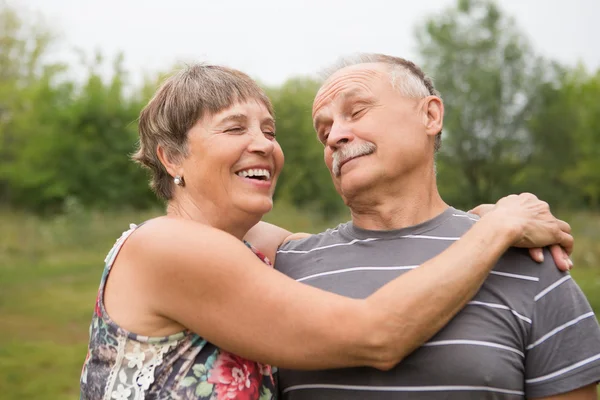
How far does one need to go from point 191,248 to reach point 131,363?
480mm

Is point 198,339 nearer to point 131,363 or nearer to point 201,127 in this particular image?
point 131,363

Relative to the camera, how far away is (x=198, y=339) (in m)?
2.39

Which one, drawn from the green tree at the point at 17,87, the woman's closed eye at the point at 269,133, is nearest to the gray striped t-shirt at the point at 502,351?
the woman's closed eye at the point at 269,133

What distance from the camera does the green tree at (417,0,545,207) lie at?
104ft

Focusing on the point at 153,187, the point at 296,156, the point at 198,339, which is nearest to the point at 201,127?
the point at 153,187

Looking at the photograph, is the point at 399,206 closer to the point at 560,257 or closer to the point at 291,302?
the point at 560,257

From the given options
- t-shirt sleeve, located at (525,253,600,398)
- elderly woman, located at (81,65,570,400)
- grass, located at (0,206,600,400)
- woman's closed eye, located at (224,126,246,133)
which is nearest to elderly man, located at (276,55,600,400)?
t-shirt sleeve, located at (525,253,600,398)

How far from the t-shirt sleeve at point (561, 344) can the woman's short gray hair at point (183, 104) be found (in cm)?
142

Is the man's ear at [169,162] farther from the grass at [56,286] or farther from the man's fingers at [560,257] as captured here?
the grass at [56,286]

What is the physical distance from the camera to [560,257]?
8.17 feet

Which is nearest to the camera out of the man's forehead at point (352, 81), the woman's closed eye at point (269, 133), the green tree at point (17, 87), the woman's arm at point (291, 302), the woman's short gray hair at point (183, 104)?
the woman's arm at point (291, 302)

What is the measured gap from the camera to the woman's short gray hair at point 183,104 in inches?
104

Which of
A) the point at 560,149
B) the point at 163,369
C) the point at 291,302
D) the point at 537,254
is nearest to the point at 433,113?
the point at 537,254

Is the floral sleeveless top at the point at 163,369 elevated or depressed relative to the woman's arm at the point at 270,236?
depressed
